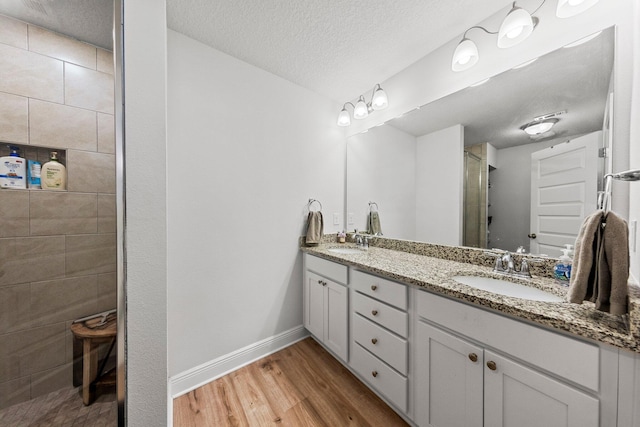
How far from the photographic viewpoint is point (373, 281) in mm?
1313

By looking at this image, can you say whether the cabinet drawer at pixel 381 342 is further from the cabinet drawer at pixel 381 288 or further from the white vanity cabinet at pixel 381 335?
the cabinet drawer at pixel 381 288

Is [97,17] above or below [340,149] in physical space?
above

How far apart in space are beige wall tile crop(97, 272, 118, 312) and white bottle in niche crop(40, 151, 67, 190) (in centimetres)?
43

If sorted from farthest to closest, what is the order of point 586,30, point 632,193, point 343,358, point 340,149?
1. point 340,149
2. point 343,358
3. point 586,30
4. point 632,193

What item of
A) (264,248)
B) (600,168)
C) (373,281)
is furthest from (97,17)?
(600,168)

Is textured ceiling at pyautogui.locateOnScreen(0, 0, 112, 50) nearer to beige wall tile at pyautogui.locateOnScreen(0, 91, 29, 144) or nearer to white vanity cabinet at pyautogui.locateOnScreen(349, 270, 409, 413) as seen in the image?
beige wall tile at pyautogui.locateOnScreen(0, 91, 29, 144)

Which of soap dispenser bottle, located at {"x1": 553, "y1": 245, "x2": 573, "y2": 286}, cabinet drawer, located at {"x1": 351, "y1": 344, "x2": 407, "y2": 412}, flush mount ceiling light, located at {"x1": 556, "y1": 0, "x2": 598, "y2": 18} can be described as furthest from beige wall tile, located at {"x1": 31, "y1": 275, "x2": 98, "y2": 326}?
flush mount ceiling light, located at {"x1": 556, "y1": 0, "x2": 598, "y2": 18}

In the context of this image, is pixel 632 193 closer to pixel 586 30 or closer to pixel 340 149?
pixel 586 30

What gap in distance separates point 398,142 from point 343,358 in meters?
1.74

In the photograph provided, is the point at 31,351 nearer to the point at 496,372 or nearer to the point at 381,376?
the point at 381,376

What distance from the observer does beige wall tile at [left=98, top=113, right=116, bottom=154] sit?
88 cm

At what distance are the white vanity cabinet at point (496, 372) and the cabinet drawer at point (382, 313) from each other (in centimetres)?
9

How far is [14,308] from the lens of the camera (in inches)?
34.0

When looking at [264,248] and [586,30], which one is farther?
[264,248]
